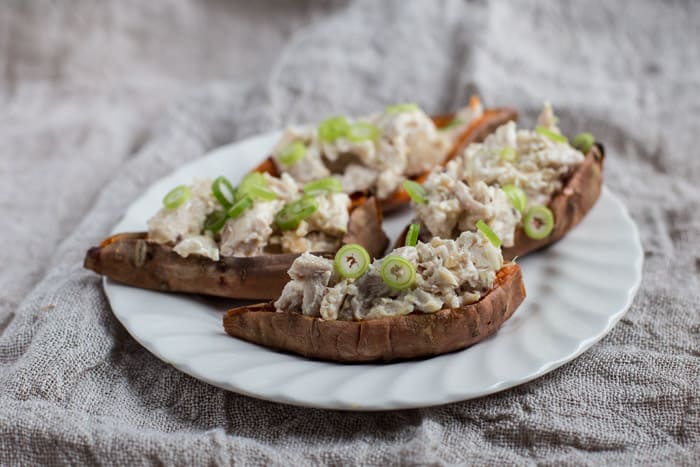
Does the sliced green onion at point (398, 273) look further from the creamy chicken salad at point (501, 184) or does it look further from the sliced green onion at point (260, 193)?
the sliced green onion at point (260, 193)

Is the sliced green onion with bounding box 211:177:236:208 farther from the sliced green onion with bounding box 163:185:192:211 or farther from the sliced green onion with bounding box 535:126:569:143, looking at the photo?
the sliced green onion with bounding box 535:126:569:143

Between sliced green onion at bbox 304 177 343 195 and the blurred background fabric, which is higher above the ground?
sliced green onion at bbox 304 177 343 195

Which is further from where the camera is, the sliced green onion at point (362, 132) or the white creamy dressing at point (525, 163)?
the sliced green onion at point (362, 132)

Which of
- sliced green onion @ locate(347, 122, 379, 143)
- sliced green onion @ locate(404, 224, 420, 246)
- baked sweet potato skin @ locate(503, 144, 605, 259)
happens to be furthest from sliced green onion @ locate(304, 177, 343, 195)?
baked sweet potato skin @ locate(503, 144, 605, 259)

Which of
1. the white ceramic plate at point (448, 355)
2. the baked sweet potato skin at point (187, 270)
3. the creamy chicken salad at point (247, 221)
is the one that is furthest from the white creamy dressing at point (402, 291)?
the creamy chicken salad at point (247, 221)

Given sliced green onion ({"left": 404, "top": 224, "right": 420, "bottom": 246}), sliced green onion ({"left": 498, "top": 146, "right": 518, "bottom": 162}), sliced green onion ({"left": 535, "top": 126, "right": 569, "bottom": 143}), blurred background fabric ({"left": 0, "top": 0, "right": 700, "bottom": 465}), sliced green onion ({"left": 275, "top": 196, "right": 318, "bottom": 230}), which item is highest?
sliced green onion ({"left": 535, "top": 126, "right": 569, "bottom": 143})

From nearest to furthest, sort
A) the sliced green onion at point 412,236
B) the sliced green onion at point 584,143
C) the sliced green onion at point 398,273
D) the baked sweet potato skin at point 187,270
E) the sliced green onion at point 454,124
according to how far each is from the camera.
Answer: the sliced green onion at point 398,273, the sliced green onion at point 412,236, the baked sweet potato skin at point 187,270, the sliced green onion at point 584,143, the sliced green onion at point 454,124

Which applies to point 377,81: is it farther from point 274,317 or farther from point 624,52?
point 274,317

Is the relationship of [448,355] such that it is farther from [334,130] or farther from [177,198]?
[334,130]
